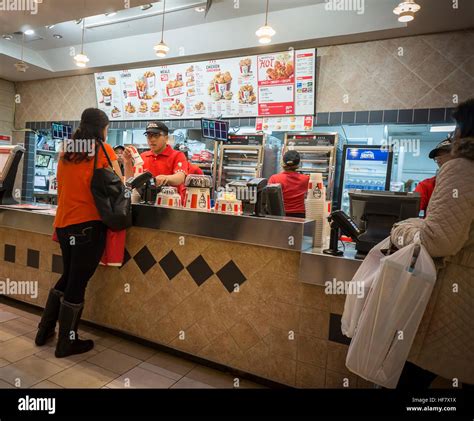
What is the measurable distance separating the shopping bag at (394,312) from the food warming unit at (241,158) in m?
3.71

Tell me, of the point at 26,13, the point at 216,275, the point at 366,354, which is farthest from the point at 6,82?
the point at 366,354

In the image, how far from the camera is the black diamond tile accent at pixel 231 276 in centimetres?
232

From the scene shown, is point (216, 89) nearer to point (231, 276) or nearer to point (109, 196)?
point (109, 196)

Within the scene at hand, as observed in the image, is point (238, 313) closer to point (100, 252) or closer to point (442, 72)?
point (100, 252)

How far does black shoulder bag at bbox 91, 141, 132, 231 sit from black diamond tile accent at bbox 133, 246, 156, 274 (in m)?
0.31

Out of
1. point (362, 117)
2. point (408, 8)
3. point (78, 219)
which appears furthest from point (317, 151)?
point (78, 219)

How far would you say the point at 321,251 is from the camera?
2.11 m

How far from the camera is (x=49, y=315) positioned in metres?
2.63

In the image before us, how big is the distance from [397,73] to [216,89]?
2505mm

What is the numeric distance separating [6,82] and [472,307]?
914cm

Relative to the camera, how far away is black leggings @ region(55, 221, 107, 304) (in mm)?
2428

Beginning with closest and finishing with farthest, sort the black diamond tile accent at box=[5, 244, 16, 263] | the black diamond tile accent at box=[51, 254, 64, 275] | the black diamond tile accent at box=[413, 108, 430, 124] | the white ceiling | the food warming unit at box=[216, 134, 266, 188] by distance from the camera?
1. the black diamond tile accent at box=[51, 254, 64, 275]
2. the black diamond tile accent at box=[5, 244, 16, 263]
3. the white ceiling
4. the black diamond tile accent at box=[413, 108, 430, 124]
5. the food warming unit at box=[216, 134, 266, 188]

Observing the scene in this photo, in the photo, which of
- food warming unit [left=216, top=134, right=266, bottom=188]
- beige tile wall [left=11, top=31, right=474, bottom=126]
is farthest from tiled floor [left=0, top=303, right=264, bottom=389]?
beige tile wall [left=11, top=31, right=474, bottom=126]

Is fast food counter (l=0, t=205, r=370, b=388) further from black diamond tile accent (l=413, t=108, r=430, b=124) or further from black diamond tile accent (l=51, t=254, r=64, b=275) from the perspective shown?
black diamond tile accent (l=413, t=108, r=430, b=124)
